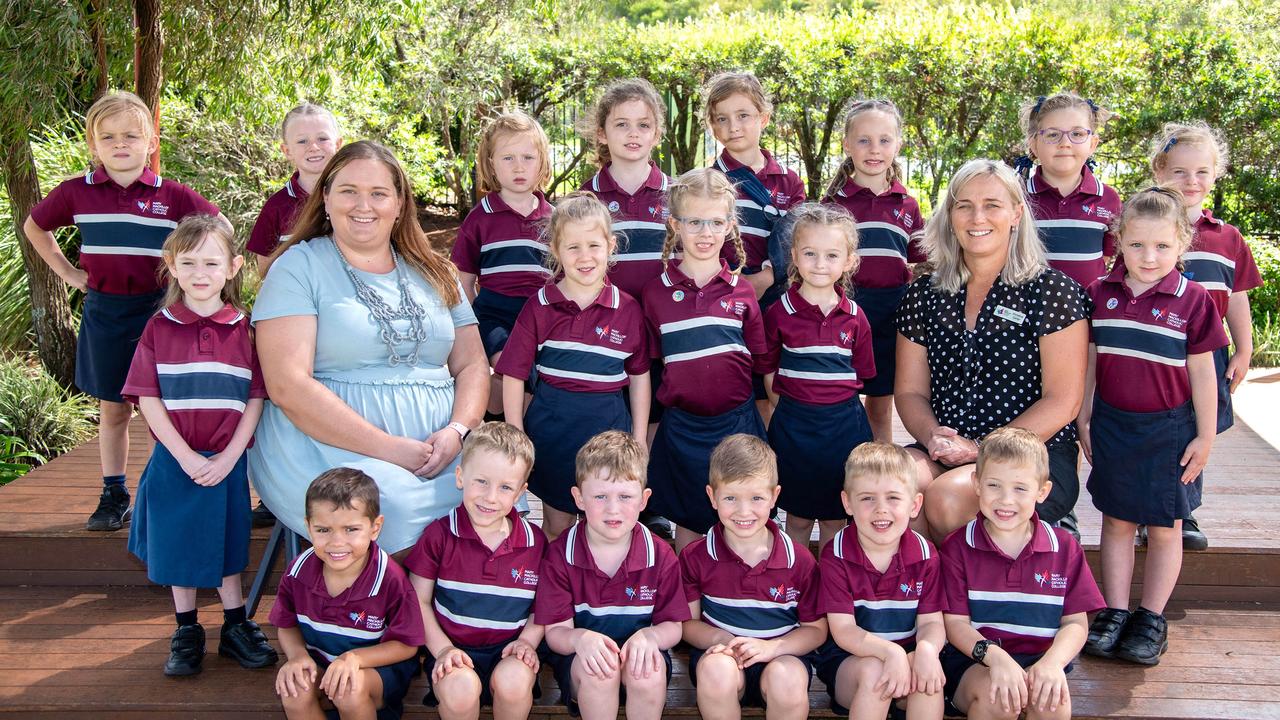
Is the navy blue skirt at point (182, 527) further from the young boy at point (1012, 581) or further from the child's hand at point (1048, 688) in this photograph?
the child's hand at point (1048, 688)

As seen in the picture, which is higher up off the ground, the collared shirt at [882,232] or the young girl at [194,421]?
the collared shirt at [882,232]

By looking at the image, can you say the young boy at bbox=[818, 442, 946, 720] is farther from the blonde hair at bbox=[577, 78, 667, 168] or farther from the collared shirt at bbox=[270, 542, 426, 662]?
the blonde hair at bbox=[577, 78, 667, 168]

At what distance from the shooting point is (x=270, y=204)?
155 inches

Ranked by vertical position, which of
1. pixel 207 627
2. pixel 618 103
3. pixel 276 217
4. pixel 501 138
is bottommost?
pixel 207 627

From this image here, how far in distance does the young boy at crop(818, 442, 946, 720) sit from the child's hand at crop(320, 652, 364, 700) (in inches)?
47.6

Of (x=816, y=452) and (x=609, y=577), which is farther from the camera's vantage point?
(x=816, y=452)

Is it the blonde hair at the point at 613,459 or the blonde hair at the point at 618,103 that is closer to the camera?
the blonde hair at the point at 613,459

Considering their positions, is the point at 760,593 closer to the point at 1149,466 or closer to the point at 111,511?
the point at 1149,466

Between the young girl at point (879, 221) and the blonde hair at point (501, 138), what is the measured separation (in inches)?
42.7

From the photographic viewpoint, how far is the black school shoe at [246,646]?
123 inches

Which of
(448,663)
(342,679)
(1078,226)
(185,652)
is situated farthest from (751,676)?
(1078,226)

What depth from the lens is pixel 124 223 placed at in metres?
3.73

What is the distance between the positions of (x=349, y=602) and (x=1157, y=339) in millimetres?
2377

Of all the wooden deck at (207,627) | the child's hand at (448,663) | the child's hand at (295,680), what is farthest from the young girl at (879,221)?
the child's hand at (295,680)
